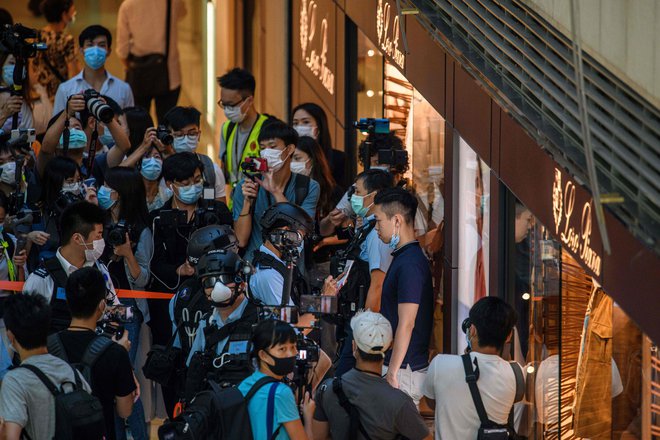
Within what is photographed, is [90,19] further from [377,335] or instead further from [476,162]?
[377,335]

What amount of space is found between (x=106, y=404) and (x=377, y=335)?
1272 mm

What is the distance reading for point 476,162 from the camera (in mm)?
7398

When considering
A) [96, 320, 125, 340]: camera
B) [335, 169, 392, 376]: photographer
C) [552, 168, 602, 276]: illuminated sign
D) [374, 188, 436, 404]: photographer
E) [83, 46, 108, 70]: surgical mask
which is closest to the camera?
[552, 168, 602, 276]: illuminated sign

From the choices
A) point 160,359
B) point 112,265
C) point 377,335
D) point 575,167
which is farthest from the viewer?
point 112,265

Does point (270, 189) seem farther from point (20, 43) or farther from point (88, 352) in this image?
point (88, 352)

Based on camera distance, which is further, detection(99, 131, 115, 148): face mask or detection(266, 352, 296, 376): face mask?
detection(99, 131, 115, 148): face mask

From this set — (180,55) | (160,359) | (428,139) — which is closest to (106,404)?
(160,359)

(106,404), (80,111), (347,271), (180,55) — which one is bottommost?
(106,404)

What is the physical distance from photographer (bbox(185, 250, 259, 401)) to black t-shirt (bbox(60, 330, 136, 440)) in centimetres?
28

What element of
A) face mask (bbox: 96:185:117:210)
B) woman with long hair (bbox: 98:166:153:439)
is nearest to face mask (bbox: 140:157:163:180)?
woman with long hair (bbox: 98:166:153:439)

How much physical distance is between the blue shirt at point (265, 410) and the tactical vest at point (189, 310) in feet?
3.57

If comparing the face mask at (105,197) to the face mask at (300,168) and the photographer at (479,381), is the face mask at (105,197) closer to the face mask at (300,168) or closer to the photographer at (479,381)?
the face mask at (300,168)

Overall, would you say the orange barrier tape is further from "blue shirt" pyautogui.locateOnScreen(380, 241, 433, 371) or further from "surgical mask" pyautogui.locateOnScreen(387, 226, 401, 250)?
"surgical mask" pyautogui.locateOnScreen(387, 226, 401, 250)

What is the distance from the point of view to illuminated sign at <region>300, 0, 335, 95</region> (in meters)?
11.6
